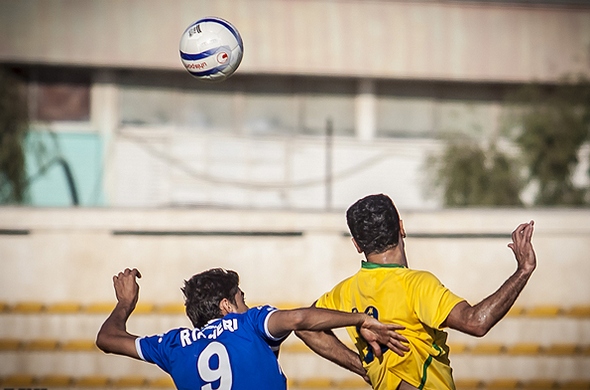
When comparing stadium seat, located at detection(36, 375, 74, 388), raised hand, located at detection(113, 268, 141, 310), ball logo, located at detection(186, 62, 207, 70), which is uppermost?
ball logo, located at detection(186, 62, 207, 70)

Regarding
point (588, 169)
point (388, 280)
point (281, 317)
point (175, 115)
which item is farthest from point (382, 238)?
point (175, 115)

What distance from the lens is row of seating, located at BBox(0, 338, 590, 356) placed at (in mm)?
9727

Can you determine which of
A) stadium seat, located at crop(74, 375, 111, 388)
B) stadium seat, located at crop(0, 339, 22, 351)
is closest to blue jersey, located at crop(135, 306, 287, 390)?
stadium seat, located at crop(74, 375, 111, 388)

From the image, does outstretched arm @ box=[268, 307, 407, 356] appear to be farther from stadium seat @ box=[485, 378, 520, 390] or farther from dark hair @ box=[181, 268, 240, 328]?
stadium seat @ box=[485, 378, 520, 390]

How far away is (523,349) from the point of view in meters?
9.85

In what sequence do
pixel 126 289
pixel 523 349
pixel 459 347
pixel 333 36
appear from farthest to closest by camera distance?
pixel 333 36 < pixel 523 349 < pixel 459 347 < pixel 126 289

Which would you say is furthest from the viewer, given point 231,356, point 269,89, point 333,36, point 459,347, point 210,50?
point 269,89

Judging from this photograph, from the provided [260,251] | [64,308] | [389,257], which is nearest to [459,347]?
[260,251]

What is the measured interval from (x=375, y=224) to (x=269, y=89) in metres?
13.1

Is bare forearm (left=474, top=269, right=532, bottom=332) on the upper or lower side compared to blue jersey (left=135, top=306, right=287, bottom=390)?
upper

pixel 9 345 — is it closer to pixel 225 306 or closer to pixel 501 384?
pixel 501 384

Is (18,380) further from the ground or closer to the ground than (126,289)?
closer to the ground

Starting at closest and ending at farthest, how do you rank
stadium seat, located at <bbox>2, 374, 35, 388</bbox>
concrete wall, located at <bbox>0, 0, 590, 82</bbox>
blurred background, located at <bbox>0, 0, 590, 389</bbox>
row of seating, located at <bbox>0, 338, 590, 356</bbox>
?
stadium seat, located at <bbox>2, 374, 35, 388</bbox>, row of seating, located at <bbox>0, 338, 590, 356</bbox>, blurred background, located at <bbox>0, 0, 590, 389</bbox>, concrete wall, located at <bbox>0, 0, 590, 82</bbox>

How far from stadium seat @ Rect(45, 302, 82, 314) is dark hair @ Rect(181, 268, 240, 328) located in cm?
561
